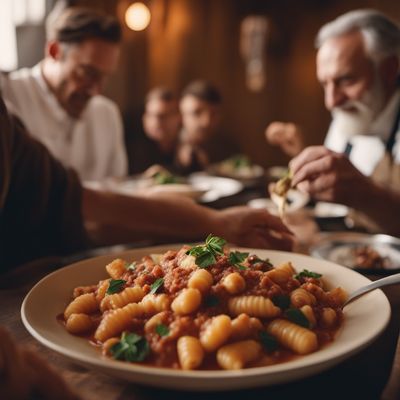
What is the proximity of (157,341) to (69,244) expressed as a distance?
98cm

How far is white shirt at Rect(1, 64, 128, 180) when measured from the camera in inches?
128

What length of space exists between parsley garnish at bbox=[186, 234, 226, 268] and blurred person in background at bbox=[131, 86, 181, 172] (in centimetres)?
422

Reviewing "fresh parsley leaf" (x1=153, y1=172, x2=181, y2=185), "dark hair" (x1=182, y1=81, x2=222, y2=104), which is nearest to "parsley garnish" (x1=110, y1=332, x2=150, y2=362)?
"fresh parsley leaf" (x1=153, y1=172, x2=181, y2=185)

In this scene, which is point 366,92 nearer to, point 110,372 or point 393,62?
point 393,62

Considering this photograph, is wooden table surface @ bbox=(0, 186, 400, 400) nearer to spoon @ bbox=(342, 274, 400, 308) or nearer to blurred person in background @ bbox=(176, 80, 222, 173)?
spoon @ bbox=(342, 274, 400, 308)

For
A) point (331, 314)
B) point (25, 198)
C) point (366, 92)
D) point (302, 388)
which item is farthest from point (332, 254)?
point (366, 92)

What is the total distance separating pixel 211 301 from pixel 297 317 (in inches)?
6.7

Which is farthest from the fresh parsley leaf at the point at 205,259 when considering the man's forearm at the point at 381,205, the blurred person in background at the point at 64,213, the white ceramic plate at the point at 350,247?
the man's forearm at the point at 381,205

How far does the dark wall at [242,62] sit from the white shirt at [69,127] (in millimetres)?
2842

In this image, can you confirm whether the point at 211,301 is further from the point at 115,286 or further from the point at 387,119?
the point at 387,119

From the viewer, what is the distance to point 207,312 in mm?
924

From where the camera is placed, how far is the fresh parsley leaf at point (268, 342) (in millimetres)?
856

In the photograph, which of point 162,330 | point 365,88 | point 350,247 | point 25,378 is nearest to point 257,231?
point 350,247

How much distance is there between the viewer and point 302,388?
80 centimetres
